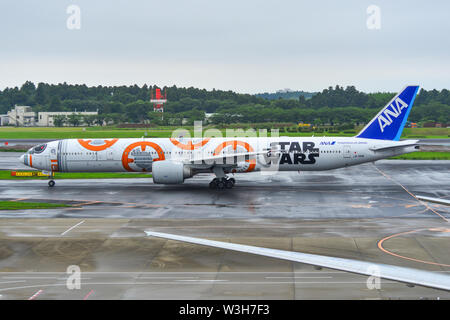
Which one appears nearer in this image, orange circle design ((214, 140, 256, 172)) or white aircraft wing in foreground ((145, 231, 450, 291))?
white aircraft wing in foreground ((145, 231, 450, 291))

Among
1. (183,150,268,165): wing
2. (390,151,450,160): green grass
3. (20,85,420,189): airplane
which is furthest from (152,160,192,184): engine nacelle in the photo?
(390,151,450,160): green grass

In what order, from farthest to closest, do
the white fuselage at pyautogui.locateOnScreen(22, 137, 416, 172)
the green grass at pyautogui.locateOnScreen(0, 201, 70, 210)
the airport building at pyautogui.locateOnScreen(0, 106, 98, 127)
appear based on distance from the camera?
the airport building at pyautogui.locateOnScreen(0, 106, 98, 127)
the white fuselage at pyautogui.locateOnScreen(22, 137, 416, 172)
the green grass at pyautogui.locateOnScreen(0, 201, 70, 210)

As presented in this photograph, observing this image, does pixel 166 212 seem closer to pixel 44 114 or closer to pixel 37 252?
pixel 37 252

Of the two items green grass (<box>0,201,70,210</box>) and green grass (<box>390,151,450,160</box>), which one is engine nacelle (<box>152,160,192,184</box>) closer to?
green grass (<box>0,201,70,210</box>)

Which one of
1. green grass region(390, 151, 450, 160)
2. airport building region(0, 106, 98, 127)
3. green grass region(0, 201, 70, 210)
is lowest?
green grass region(0, 201, 70, 210)

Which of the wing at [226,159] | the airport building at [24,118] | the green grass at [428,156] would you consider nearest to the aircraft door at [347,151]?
the wing at [226,159]

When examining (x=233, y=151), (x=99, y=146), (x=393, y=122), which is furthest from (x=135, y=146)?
(x=393, y=122)

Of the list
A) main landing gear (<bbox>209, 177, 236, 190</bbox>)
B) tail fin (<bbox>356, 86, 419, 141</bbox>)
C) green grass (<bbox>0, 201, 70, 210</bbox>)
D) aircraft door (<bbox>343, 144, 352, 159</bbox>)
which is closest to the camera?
green grass (<bbox>0, 201, 70, 210</bbox>)

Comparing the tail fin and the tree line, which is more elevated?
the tree line

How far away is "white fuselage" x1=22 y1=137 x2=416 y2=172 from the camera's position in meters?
41.6
